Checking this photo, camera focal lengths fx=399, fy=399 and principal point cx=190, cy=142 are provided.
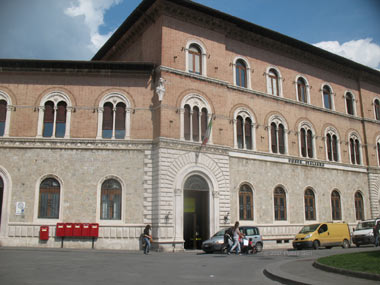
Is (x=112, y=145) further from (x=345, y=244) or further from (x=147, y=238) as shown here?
(x=345, y=244)

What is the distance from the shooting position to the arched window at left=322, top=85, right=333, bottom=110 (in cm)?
3559

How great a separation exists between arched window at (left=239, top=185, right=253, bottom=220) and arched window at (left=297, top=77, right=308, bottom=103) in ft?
33.5

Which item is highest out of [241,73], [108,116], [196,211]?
[241,73]

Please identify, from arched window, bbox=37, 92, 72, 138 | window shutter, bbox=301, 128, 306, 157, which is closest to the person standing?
arched window, bbox=37, 92, 72, 138

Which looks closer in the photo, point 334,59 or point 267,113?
point 267,113

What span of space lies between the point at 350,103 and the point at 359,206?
973 centimetres

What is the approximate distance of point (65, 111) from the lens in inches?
990

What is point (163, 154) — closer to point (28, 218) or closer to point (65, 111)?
point (65, 111)

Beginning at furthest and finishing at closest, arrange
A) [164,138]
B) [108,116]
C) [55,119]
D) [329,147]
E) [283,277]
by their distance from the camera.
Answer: [329,147] < [108,116] < [55,119] < [164,138] < [283,277]

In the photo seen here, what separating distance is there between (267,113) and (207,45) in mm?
7193

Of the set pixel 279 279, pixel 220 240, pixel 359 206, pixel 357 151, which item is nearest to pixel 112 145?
pixel 220 240

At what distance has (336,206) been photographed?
3344cm

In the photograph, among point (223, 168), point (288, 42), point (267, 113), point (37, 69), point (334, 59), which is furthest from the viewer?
point (334, 59)

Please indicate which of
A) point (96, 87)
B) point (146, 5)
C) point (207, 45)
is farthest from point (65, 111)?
point (207, 45)
